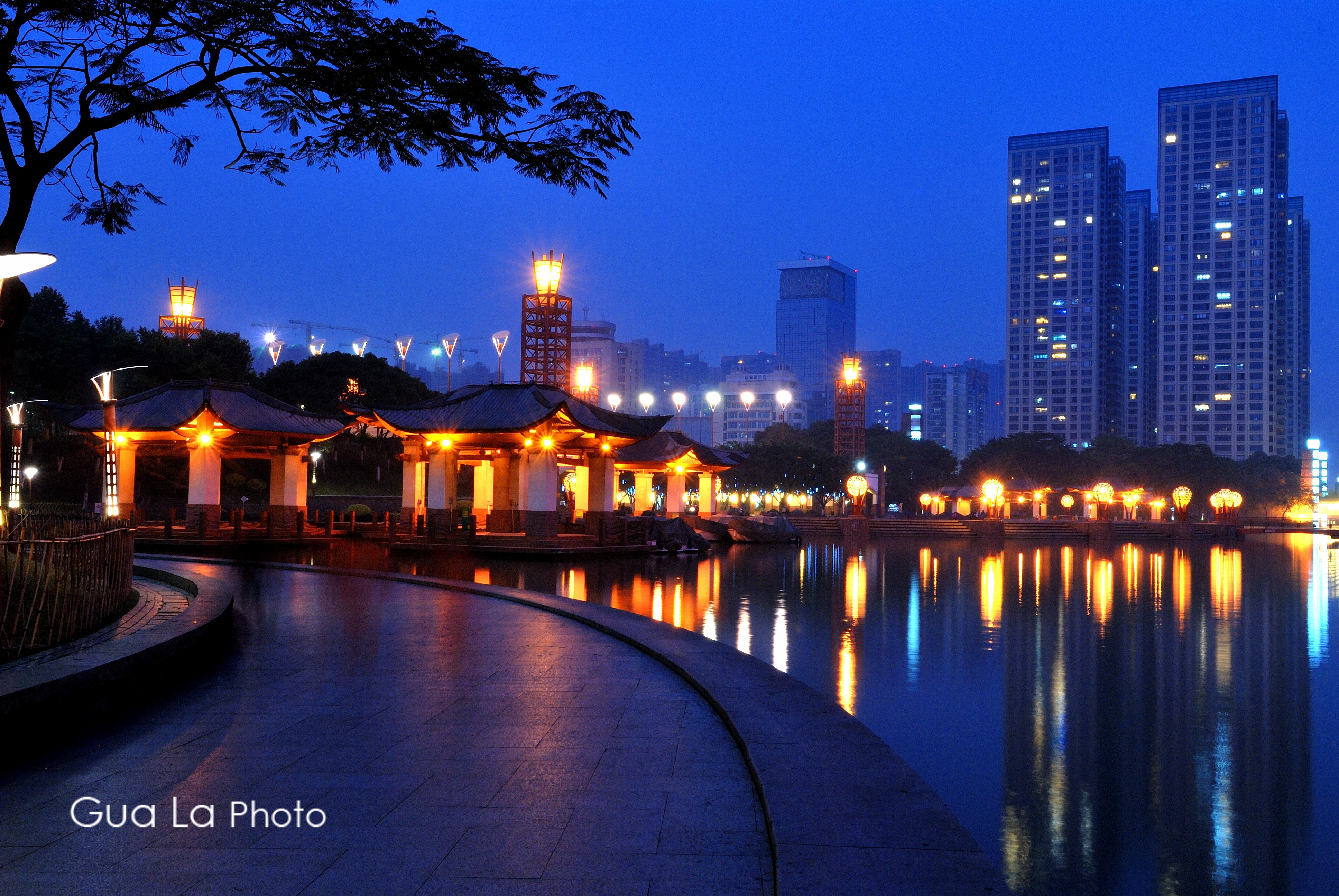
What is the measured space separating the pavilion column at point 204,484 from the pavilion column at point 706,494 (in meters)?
21.9

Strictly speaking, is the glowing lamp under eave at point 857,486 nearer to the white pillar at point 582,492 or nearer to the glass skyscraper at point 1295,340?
the white pillar at point 582,492

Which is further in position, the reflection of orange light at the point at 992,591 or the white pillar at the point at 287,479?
the white pillar at the point at 287,479

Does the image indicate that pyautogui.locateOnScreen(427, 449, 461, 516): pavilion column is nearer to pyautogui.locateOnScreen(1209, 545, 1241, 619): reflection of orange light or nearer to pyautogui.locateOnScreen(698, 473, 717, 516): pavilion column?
pyautogui.locateOnScreen(698, 473, 717, 516): pavilion column

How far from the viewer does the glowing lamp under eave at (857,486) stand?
5591cm

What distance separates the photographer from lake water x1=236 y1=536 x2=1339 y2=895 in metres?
5.97

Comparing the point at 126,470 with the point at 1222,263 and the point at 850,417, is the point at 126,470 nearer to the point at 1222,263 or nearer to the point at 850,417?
the point at 850,417

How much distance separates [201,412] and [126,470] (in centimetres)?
424

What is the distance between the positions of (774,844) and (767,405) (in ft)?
528

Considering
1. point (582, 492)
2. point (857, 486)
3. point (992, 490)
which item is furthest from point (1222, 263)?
point (582, 492)

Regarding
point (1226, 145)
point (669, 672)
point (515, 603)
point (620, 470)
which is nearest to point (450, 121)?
point (669, 672)

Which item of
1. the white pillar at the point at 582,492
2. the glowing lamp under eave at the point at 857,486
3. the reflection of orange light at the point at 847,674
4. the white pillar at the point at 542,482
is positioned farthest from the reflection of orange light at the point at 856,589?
the glowing lamp under eave at the point at 857,486

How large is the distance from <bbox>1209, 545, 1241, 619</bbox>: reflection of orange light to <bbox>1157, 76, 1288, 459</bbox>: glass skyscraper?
99129 millimetres

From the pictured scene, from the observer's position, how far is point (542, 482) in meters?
32.3

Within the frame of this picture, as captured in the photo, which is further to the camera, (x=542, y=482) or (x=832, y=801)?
(x=542, y=482)
